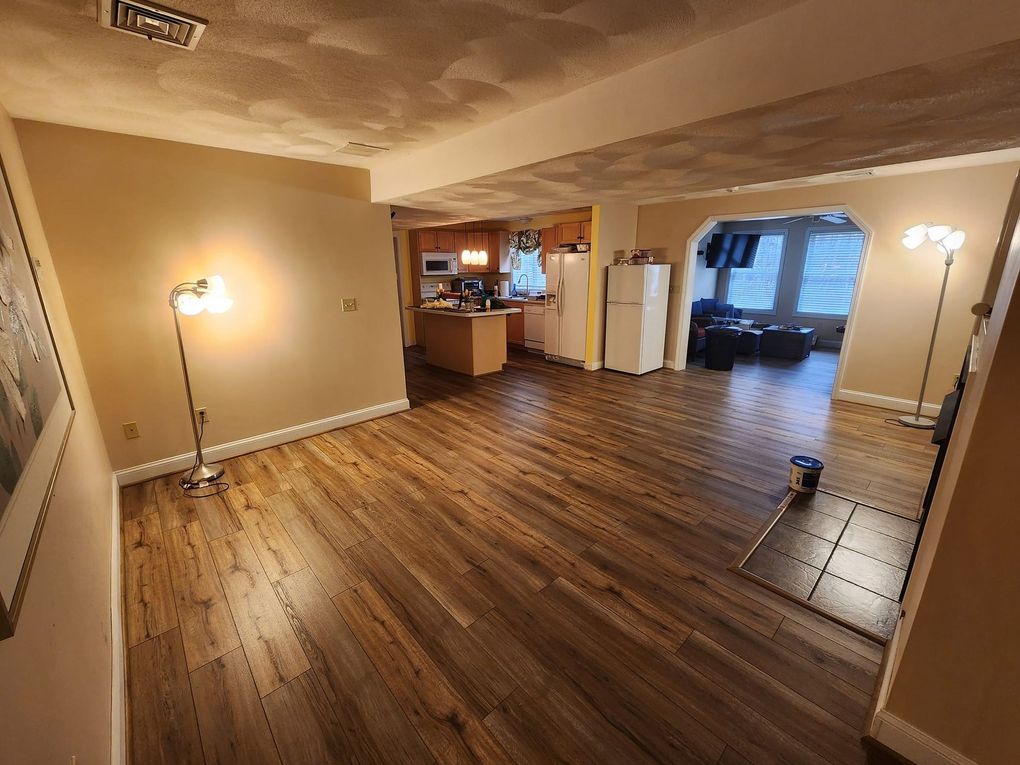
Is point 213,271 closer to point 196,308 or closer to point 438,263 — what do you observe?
point 196,308

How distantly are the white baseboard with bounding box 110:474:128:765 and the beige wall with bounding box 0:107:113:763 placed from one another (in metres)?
0.05

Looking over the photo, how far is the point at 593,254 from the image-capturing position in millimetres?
5984

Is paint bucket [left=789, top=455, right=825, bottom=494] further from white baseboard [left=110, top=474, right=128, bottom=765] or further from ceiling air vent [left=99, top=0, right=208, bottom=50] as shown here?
ceiling air vent [left=99, top=0, right=208, bottom=50]

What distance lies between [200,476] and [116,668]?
69.6 inches

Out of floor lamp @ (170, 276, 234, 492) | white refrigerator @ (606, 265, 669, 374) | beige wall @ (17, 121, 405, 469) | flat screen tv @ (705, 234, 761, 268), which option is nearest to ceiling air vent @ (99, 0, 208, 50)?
floor lamp @ (170, 276, 234, 492)

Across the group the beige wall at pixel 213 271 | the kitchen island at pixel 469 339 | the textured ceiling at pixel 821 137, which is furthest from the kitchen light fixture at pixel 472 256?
the textured ceiling at pixel 821 137

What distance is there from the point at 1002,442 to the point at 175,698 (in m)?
2.82

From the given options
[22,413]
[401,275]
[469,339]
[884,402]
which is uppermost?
[401,275]

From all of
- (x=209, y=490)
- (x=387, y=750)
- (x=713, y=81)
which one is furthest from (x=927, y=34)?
(x=209, y=490)

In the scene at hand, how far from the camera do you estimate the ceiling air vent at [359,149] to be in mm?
3064

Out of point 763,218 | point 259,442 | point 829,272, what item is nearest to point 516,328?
point 763,218

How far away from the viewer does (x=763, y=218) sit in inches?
226

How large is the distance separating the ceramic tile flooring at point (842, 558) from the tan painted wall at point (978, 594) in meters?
0.60

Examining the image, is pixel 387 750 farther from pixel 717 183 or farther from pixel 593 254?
pixel 593 254
